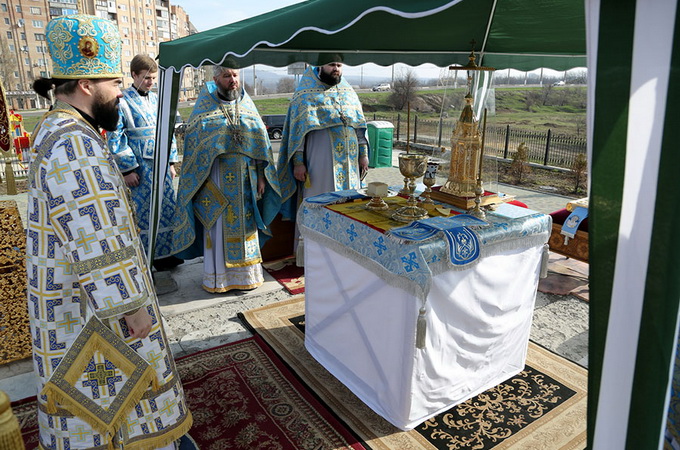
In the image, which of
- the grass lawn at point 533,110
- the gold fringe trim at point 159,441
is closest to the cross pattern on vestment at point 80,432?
the gold fringe trim at point 159,441

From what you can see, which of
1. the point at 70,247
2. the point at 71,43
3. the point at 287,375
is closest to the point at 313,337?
the point at 287,375

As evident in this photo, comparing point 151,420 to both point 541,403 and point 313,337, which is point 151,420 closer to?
point 313,337

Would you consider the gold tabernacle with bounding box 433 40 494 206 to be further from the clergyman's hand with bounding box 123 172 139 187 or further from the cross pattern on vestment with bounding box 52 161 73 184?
the clergyman's hand with bounding box 123 172 139 187

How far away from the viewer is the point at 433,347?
237cm

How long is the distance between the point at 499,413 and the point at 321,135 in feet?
10.00

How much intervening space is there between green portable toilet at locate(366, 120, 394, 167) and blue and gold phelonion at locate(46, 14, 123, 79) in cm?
991

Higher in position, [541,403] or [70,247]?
[70,247]

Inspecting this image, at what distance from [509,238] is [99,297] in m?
2.01

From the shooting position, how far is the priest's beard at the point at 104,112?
1.80m

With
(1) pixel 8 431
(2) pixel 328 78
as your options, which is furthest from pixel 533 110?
(1) pixel 8 431

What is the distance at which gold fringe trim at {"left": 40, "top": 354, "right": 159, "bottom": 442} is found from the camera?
5.73 feet

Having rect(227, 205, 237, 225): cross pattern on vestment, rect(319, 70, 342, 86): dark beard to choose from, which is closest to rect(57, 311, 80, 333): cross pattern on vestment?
rect(227, 205, 237, 225): cross pattern on vestment

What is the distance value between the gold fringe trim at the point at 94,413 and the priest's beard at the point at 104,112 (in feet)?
2.92

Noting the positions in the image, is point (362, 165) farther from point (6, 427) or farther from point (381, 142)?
point (381, 142)
